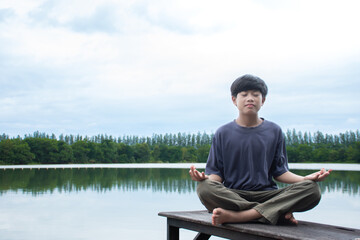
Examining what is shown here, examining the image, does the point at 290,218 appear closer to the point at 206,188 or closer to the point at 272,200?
the point at 272,200

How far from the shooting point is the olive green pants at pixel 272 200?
2.34 metres

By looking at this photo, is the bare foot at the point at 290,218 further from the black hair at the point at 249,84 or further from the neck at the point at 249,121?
the black hair at the point at 249,84

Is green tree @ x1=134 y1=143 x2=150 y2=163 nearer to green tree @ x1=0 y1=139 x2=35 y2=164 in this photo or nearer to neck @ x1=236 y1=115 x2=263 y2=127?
green tree @ x1=0 y1=139 x2=35 y2=164

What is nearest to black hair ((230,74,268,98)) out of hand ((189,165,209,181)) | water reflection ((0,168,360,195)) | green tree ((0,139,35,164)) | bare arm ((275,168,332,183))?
bare arm ((275,168,332,183))

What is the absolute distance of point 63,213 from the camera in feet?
27.6

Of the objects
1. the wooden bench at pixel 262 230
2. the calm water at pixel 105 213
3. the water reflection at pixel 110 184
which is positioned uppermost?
the wooden bench at pixel 262 230

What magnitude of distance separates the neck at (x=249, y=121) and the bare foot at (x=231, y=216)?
66 centimetres

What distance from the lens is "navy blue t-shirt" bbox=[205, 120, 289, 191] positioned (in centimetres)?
269

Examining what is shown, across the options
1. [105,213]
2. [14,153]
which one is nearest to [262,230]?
[105,213]

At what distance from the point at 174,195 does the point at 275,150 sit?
Answer: 31.0ft

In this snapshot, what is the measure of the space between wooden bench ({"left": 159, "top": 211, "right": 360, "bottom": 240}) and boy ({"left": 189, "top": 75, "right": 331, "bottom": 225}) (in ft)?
0.26

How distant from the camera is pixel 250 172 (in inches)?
105

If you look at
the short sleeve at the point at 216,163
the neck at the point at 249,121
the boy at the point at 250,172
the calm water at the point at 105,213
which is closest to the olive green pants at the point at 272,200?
the boy at the point at 250,172

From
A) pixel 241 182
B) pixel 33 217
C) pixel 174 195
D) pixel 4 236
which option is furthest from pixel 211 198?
pixel 174 195
